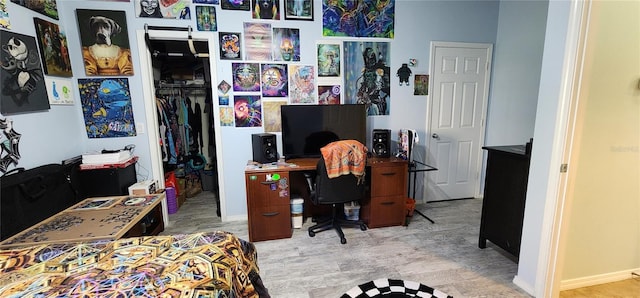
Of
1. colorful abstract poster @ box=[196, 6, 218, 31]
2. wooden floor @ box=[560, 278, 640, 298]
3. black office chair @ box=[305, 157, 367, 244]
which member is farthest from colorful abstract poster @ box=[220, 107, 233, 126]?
wooden floor @ box=[560, 278, 640, 298]

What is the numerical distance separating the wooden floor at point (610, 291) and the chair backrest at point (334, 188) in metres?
1.63

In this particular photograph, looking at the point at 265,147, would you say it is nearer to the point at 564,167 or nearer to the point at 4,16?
the point at 4,16

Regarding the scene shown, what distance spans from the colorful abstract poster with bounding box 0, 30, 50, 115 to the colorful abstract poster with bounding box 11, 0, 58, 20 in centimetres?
24

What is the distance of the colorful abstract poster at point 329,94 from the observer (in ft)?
9.95

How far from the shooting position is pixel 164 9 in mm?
2604

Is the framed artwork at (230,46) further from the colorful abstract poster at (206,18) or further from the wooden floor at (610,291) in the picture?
the wooden floor at (610,291)

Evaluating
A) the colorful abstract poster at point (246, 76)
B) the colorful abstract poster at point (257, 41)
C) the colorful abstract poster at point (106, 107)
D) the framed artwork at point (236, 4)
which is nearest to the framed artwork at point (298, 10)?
the colorful abstract poster at point (257, 41)

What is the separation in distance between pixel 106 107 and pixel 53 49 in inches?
23.4

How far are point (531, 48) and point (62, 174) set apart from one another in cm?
471

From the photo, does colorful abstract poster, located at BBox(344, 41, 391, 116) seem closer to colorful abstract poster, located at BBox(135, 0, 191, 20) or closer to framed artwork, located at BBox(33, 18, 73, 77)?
colorful abstract poster, located at BBox(135, 0, 191, 20)

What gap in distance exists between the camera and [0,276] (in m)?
1.08

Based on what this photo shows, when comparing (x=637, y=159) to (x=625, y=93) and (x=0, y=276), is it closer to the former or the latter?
(x=625, y=93)

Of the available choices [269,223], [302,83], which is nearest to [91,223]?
[269,223]

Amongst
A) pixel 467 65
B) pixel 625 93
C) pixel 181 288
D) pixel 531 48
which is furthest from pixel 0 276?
pixel 531 48
